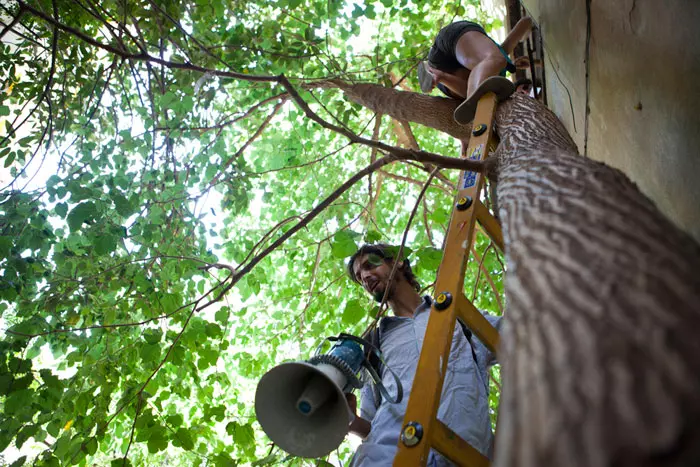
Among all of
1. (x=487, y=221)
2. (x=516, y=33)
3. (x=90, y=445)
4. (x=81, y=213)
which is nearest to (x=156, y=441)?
(x=90, y=445)

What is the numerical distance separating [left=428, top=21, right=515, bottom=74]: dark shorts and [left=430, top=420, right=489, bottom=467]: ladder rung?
1.99m

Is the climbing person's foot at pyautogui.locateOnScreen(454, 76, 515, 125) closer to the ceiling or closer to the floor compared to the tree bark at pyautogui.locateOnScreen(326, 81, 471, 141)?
closer to the floor

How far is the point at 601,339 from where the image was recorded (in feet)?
1.82

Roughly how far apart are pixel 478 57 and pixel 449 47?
28cm

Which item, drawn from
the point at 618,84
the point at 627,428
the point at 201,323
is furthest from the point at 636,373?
the point at 201,323

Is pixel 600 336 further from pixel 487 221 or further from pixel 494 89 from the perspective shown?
pixel 494 89

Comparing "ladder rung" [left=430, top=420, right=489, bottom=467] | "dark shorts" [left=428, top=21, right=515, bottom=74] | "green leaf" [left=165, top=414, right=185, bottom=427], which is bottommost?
"green leaf" [left=165, top=414, right=185, bottom=427]

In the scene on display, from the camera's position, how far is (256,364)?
4.02 m

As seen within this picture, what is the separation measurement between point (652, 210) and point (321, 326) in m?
3.21

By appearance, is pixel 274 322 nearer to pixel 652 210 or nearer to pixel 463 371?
pixel 463 371

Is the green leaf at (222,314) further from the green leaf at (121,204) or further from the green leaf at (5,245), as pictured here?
the green leaf at (5,245)

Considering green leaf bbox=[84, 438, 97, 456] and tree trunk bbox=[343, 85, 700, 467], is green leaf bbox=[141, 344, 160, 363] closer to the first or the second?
green leaf bbox=[84, 438, 97, 456]

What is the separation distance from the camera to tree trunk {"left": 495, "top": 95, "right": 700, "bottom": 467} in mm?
471

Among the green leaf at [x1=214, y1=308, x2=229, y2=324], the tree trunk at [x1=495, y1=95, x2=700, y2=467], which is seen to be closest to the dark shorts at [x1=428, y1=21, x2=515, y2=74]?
the green leaf at [x1=214, y1=308, x2=229, y2=324]
